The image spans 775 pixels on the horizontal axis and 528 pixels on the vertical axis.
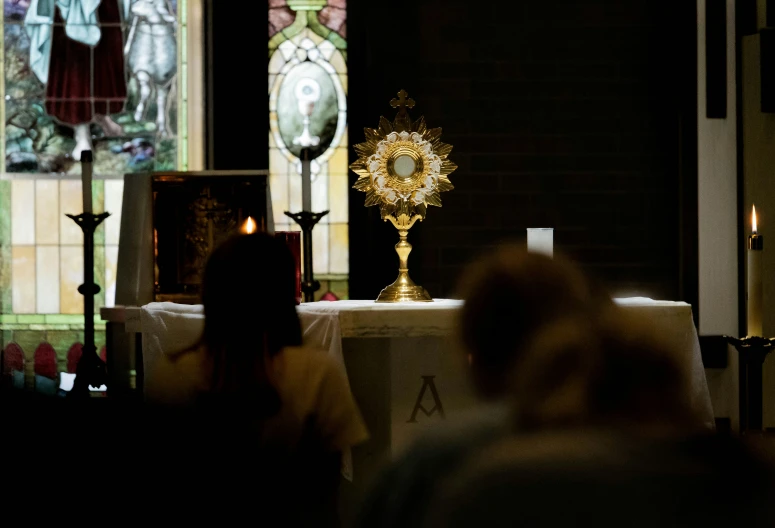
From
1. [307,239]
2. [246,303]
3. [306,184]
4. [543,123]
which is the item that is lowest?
[246,303]

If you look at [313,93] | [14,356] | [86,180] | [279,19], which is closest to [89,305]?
[86,180]

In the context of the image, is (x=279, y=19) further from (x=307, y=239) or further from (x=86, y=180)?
(x=307, y=239)

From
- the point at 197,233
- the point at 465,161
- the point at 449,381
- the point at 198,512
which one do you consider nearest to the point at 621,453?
the point at 198,512

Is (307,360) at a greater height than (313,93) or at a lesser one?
lesser

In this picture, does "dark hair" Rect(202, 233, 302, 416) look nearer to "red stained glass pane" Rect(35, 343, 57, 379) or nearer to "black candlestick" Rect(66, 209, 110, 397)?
"black candlestick" Rect(66, 209, 110, 397)

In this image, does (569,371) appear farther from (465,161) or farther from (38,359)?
(38,359)

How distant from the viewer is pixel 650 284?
17.0ft

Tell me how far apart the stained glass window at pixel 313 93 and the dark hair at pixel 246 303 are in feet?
10.9

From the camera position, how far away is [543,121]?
207 inches

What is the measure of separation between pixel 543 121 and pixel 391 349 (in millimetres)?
2184

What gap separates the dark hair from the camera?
197cm

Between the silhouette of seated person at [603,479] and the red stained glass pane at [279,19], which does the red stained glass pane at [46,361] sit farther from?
the silhouette of seated person at [603,479]

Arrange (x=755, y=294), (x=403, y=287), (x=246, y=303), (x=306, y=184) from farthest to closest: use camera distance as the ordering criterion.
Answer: (x=306, y=184) → (x=403, y=287) → (x=755, y=294) → (x=246, y=303)

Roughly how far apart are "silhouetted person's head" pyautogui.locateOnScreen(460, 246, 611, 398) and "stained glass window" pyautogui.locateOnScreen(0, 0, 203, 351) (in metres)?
4.09
